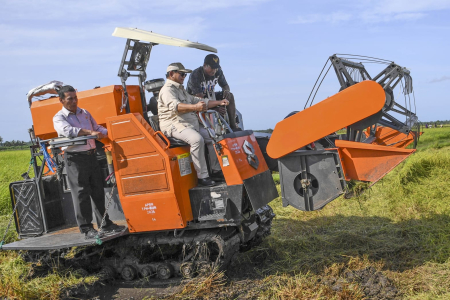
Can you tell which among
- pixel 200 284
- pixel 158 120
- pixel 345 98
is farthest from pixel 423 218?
pixel 158 120

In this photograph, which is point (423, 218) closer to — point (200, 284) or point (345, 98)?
point (345, 98)

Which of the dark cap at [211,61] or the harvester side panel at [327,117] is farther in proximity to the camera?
the dark cap at [211,61]

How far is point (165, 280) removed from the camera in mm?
5312

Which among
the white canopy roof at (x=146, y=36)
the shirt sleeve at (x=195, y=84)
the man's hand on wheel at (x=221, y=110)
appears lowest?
the man's hand on wheel at (x=221, y=110)

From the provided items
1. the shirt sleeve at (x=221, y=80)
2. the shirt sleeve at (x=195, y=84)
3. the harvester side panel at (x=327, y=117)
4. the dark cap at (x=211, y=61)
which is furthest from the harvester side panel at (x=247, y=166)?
the shirt sleeve at (x=221, y=80)

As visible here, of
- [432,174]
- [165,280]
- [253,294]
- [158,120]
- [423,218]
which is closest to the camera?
[253,294]

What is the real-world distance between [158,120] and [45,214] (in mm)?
2131

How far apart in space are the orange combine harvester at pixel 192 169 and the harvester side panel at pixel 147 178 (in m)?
0.01

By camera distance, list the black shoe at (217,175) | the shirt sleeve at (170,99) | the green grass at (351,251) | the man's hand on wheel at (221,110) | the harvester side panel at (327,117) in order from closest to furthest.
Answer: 1. the harvester side panel at (327,117)
2. the green grass at (351,251)
3. the shirt sleeve at (170,99)
4. the black shoe at (217,175)
5. the man's hand on wheel at (221,110)

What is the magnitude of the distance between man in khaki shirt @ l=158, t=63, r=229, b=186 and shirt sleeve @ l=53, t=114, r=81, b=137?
3.40ft

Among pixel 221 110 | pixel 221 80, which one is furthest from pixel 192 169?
pixel 221 80

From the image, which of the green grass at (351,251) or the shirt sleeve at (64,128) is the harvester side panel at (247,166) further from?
the shirt sleeve at (64,128)

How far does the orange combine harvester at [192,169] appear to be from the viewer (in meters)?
4.71

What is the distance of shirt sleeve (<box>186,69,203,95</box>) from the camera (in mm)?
6176
